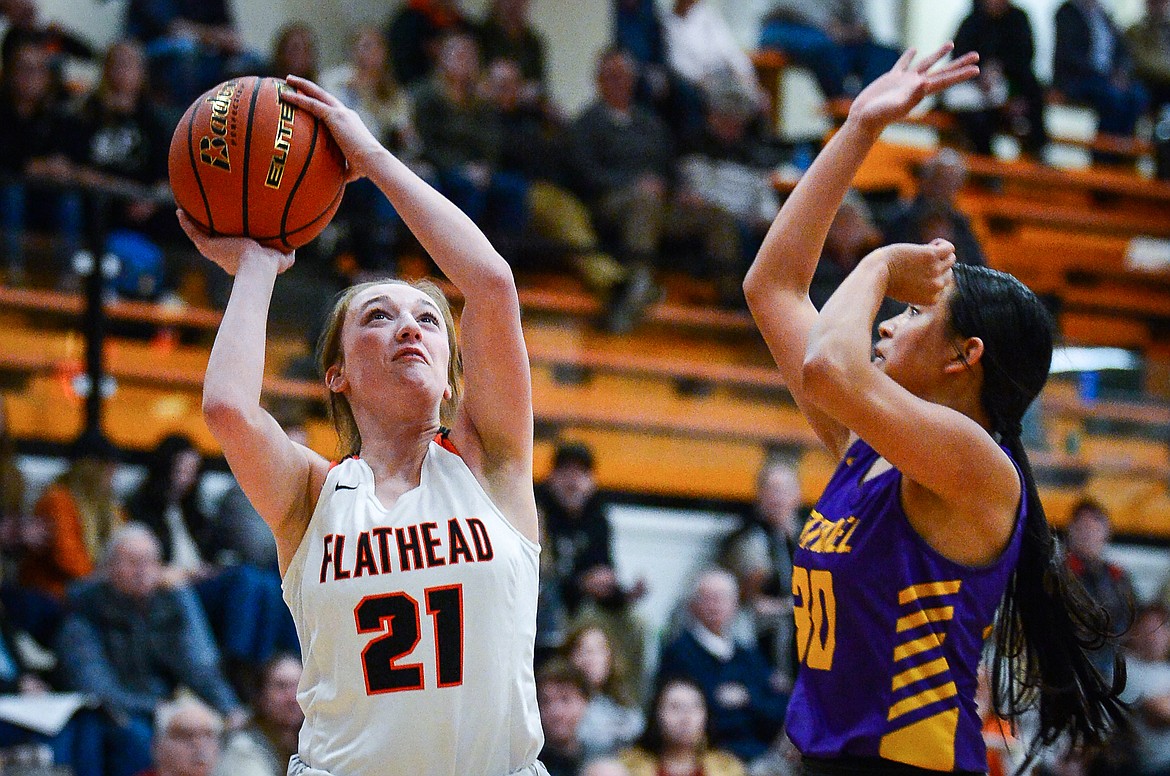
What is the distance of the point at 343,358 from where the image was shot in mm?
3414

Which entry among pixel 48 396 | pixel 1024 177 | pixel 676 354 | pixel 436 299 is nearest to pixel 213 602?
pixel 48 396

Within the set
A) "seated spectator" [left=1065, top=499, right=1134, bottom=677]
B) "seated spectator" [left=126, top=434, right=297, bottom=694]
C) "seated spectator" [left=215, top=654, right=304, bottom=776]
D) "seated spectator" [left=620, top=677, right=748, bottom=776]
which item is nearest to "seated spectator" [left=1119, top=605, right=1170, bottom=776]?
"seated spectator" [left=1065, top=499, right=1134, bottom=677]

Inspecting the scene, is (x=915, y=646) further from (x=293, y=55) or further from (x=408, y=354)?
(x=293, y=55)

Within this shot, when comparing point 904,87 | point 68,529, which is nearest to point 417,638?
point 904,87

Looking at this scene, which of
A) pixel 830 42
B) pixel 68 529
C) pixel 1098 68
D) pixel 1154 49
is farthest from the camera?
pixel 1154 49

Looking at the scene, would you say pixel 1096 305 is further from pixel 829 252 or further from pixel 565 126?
pixel 565 126

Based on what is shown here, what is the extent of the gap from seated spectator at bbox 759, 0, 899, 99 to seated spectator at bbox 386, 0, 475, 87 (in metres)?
2.83

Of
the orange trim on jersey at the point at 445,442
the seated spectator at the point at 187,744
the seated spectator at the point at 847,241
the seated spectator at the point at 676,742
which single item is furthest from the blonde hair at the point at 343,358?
the seated spectator at the point at 847,241

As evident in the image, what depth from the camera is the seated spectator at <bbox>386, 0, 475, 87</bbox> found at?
10.5 meters

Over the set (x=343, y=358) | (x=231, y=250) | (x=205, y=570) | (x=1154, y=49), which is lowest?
(x=205, y=570)

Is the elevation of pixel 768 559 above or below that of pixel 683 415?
below

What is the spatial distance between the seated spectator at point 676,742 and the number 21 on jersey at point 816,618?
3845 millimetres

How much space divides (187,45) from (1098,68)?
7.26m

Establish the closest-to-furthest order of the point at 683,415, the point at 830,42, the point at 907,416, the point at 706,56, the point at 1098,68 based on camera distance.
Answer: the point at 907,416 < the point at 683,415 < the point at 706,56 < the point at 830,42 < the point at 1098,68
